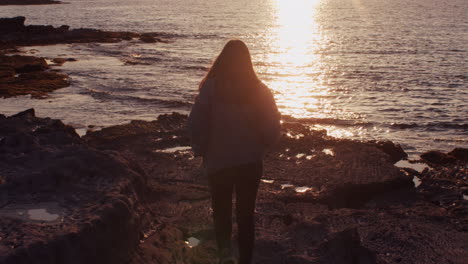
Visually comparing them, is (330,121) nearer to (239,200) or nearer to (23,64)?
(239,200)

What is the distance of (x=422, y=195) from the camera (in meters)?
7.78

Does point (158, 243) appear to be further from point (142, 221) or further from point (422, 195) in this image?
point (422, 195)

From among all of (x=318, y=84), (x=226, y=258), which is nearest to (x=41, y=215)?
(x=226, y=258)

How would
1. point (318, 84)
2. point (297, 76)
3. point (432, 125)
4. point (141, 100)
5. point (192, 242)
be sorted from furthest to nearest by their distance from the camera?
point (297, 76)
point (318, 84)
point (141, 100)
point (432, 125)
point (192, 242)

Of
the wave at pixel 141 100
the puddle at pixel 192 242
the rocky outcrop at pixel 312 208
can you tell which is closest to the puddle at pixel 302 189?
the rocky outcrop at pixel 312 208

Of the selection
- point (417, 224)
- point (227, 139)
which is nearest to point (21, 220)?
point (227, 139)

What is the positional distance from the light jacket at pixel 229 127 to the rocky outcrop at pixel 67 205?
1.13 metres

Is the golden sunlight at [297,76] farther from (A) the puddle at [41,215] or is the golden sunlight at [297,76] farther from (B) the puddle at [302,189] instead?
(A) the puddle at [41,215]

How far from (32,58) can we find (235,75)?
24.7 m

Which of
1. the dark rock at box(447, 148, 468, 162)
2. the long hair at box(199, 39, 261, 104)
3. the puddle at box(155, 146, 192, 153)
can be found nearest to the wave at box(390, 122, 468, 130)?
the dark rock at box(447, 148, 468, 162)

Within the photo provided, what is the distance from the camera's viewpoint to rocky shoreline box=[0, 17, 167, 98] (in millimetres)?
18156

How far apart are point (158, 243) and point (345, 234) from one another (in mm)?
2018

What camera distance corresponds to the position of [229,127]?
159 inches

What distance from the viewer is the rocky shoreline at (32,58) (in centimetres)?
1816
